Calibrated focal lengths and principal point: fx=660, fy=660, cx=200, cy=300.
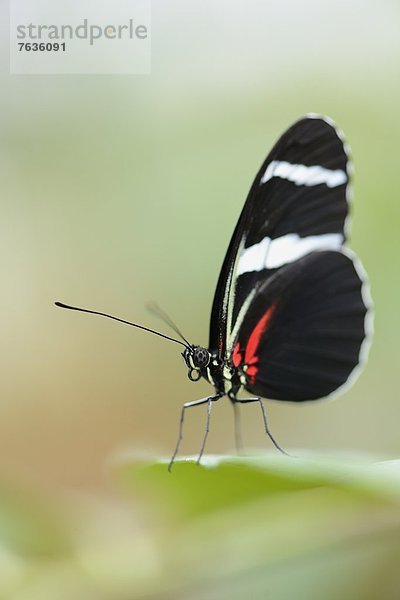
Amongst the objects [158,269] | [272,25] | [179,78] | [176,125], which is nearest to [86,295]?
[158,269]

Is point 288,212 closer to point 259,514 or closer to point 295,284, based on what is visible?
point 295,284

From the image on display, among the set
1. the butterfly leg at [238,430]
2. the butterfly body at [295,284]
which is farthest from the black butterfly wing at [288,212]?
the butterfly leg at [238,430]

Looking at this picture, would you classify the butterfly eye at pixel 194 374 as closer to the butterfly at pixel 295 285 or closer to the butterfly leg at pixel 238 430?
the butterfly at pixel 295 285

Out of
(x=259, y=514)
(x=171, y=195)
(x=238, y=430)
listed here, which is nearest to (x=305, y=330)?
(x=238, y=430)

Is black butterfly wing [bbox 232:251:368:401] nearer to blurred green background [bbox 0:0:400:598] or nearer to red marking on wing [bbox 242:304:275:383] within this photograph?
red marking on wing [bbox 242:304:275:383]

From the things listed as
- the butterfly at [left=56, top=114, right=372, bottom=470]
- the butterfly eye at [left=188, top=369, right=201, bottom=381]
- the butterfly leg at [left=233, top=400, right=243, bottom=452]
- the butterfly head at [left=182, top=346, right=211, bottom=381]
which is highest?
the butterfly at [left=56, top=114, right=372, bottom=470]

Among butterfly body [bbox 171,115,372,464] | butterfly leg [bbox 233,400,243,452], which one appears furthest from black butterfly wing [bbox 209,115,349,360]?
butterfly leg [bbox 233,400,243,452]

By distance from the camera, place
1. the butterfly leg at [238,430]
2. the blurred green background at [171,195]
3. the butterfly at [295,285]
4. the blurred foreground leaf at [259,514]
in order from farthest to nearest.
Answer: the blurred green background at [171,195], the butterfly leg at [238,430], the butterfly at [295,285], the blurred foreground leaf at [259,514]

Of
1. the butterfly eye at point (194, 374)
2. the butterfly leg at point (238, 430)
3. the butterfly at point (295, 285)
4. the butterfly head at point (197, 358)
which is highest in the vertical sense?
the butterfly at point (295, 285)

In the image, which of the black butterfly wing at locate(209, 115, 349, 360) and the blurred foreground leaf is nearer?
the blurred foreground leaf
